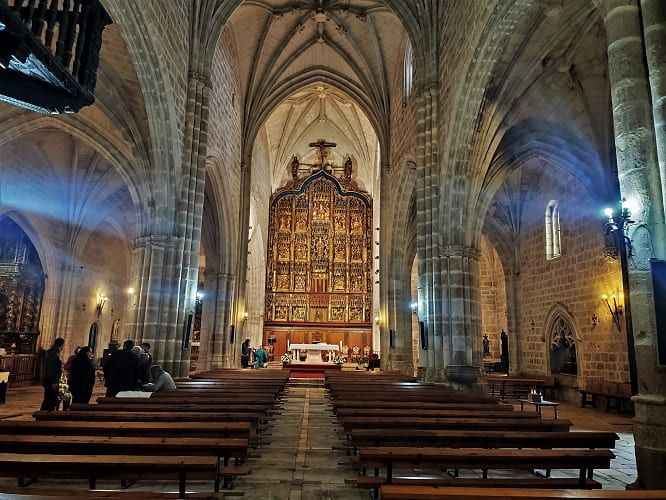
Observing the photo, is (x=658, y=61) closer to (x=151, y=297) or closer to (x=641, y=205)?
(x=641, y=205)

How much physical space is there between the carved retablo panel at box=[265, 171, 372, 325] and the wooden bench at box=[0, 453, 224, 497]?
88.8ft

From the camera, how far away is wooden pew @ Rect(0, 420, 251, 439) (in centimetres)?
472

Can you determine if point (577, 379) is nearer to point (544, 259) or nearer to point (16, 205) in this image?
point (544, 259)

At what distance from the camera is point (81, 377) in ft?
28.3

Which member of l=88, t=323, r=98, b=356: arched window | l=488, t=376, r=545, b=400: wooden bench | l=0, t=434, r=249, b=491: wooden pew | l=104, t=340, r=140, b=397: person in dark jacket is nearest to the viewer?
l=0, t=434, r=249, b=491: wooden pew

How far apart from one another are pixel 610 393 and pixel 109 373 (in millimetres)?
12808

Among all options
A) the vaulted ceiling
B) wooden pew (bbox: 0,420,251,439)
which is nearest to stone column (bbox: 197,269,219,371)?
the vaulted ceiling

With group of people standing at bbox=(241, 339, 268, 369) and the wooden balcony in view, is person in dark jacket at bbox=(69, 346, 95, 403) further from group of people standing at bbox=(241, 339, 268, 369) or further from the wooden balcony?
group of people standing at bbox=(241, 339, 268, 369)

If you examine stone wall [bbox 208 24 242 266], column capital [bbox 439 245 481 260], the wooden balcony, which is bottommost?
column capital [bbox 439 245 481 260]

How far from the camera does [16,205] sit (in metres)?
16.5

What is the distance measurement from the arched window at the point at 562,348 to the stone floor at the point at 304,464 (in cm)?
571

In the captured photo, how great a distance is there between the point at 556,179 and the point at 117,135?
15.1 m

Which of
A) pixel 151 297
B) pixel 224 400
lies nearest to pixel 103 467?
pixel 224 400

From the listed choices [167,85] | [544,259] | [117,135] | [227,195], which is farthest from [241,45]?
[544,259]
